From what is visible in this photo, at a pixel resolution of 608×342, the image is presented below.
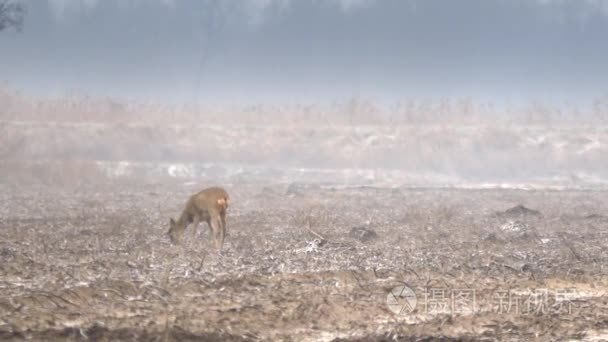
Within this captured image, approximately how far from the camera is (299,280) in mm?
12297

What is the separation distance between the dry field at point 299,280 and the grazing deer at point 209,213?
358 mm

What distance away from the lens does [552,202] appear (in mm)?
30344

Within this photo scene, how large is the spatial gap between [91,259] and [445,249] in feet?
28.2

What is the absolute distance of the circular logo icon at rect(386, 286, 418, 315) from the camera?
436 inches

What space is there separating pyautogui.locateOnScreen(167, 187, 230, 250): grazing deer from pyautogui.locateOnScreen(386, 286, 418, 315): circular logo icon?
15.9ft

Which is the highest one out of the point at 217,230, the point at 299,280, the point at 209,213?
the point at 209,213

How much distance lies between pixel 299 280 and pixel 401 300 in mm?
2129

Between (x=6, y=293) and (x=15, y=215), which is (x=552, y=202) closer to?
(x=15, y=215)

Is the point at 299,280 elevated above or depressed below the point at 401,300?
above
